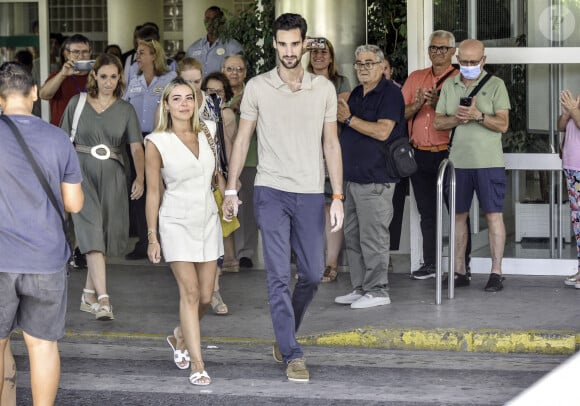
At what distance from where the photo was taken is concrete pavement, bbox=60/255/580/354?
26.8 ft

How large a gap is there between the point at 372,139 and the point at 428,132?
1.27 m

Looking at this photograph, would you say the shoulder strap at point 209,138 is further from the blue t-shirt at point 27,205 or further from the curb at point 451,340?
the blue t-shirt at point 27,205

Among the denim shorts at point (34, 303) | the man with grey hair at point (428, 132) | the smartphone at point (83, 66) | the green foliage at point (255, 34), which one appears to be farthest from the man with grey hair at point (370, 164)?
the denim shorts at point (34, 303)

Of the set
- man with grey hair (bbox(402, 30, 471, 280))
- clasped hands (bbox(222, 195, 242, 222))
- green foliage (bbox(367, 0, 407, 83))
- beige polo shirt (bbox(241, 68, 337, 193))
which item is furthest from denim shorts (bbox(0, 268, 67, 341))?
green foliage (bbox(367, 0, 407, 83))

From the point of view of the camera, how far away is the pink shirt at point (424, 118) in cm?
997

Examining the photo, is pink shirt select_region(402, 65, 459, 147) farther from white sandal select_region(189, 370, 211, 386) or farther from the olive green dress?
white sandal select_region(189, 370, 211, 386)

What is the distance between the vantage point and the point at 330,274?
402 inches

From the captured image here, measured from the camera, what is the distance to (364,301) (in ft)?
29.7

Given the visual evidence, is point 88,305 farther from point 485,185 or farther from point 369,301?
point 485,185

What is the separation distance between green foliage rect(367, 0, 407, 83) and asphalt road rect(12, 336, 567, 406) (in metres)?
4.90

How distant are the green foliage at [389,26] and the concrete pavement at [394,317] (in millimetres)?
2799

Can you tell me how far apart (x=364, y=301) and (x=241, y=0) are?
40.9 feet

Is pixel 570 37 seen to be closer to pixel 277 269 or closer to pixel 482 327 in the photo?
pixel 482 327

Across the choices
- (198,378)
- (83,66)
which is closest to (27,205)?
(198,378)
